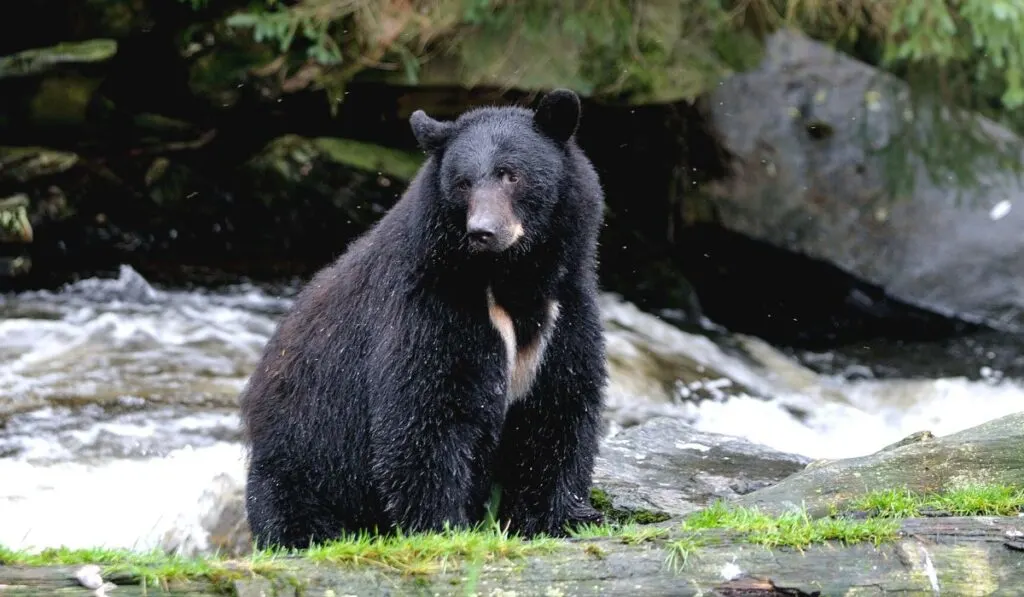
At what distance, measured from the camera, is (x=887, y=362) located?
1289 cm

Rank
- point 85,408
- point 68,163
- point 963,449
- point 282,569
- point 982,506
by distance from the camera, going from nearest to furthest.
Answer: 1. point 282,569
2. point 982,506
3. point 963,449
4. point 85,408
5. point 68,163

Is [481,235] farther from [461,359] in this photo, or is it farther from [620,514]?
[620,514]

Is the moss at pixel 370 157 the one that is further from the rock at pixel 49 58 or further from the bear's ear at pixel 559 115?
the bear's ear at pixel 559 115

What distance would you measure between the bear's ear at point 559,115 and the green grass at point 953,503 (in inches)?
77.3

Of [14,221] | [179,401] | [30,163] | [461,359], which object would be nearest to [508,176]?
[461,359]

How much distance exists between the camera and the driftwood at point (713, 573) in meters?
3.49

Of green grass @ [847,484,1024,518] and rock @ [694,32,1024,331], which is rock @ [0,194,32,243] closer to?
rock @ [694,32,1024,331]

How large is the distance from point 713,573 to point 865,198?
10.2 meters

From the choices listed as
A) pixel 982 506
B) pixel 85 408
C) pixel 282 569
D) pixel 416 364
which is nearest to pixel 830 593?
pixel 982 506

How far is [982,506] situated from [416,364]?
7.21ft

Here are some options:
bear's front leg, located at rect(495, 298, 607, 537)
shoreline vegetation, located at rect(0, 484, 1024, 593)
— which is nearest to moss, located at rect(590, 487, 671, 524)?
bear's front leg, located at rect(495, 298, 607, 537)

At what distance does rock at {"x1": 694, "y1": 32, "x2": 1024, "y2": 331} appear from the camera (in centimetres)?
1290

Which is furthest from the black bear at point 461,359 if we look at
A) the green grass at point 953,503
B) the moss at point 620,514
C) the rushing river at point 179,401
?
the rushing river at point 179,401

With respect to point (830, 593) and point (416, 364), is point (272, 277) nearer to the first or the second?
point (416, 364)
